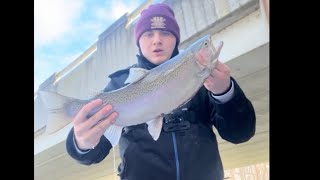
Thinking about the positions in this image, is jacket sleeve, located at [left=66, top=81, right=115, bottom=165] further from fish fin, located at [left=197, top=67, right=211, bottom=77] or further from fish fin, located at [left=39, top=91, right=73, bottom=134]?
fish fin, located at [left=197, top=67, right=211, bottom=77]

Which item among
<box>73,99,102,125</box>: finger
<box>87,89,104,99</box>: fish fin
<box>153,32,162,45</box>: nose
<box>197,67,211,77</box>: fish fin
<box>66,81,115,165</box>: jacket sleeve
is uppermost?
<box>153,32,162,45</box>: nose

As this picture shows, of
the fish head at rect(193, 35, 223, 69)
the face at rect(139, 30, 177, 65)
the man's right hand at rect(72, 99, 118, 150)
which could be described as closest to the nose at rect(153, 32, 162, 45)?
the face at rect(139, 30, 177, 65)

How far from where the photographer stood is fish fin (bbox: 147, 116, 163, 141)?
1.18 metres

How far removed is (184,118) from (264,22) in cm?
40

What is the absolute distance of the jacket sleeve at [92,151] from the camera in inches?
47.8

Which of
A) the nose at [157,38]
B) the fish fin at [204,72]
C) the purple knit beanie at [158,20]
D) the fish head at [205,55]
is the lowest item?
the fish fin at [204,72]

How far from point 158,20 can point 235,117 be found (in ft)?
1.13

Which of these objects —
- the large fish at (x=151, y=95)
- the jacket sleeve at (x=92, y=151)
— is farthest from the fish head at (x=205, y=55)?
the jacket sleeve at (x=92, y=151)

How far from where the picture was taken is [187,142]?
3.90 ft

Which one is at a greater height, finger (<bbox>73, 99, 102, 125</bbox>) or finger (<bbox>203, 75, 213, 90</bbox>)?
finger (<bbox>203, 75, 213, 90</bbox>)

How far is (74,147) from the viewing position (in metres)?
1.23

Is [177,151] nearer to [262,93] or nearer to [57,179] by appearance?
[262,93]

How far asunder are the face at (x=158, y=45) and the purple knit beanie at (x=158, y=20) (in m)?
0.01

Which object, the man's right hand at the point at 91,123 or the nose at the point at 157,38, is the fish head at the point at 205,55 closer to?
the nose at the point at 157,38
